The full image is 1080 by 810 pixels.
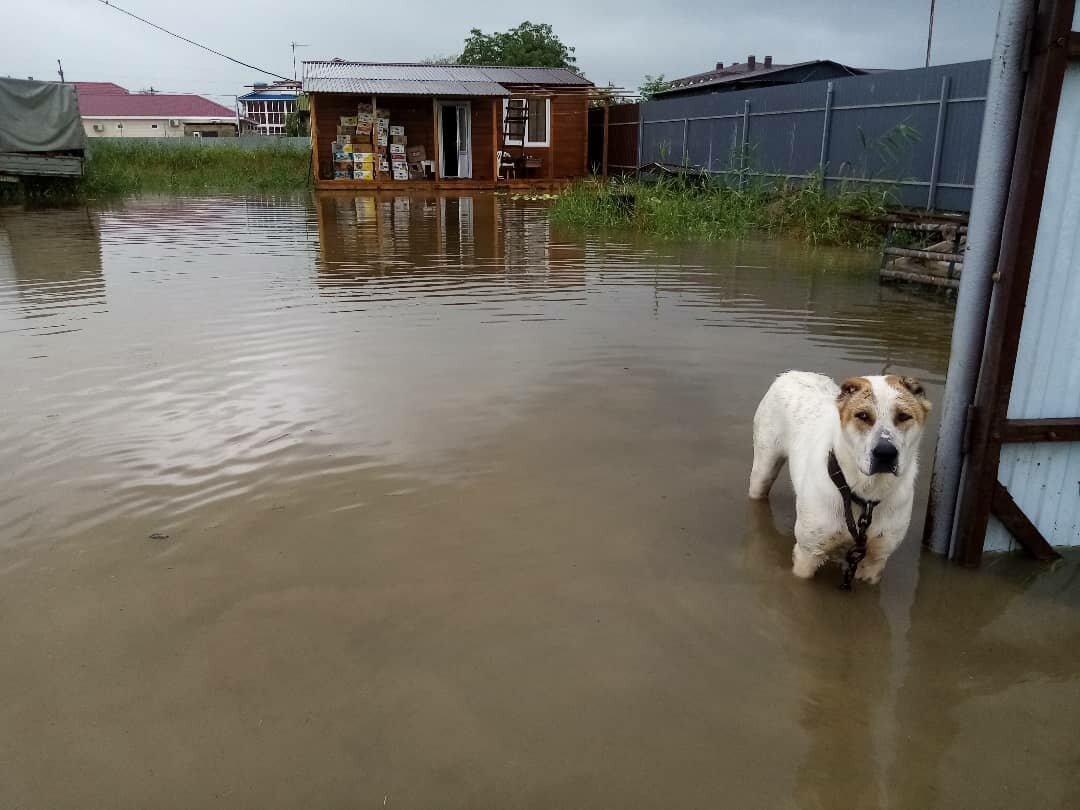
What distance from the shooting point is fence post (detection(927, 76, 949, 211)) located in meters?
13.2

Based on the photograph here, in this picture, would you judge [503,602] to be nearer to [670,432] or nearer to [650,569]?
[650,569]

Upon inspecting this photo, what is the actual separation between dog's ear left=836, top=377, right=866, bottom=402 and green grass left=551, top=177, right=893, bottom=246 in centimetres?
1097

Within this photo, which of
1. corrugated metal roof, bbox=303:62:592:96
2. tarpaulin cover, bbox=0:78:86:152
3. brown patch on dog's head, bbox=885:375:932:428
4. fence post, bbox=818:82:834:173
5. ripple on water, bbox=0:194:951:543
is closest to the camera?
brown patch on dog's head, bbox=885:375:932:428

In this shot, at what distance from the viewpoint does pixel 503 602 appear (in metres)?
3.38

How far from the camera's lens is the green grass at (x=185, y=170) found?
80.6ft

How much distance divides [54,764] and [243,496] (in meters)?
1.92

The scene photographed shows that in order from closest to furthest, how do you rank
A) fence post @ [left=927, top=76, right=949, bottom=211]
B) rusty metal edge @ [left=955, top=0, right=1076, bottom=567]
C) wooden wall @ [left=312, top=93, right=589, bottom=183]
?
rusty metal edge @ [left=955, top=0, right=1076, bottom=567]
fence post @ [left=927, top=76, right=949, bottom=211]
wooden wall @ [left=312, top=93, right=589, bottom=183]

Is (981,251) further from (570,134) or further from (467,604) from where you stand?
(570,134)

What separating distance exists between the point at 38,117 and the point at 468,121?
1353 cm

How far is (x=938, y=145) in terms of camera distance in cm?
1335

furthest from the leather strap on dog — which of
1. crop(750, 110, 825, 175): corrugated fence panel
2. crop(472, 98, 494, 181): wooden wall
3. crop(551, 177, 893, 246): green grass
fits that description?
crop(472, 98, 494, 181): wooden wall

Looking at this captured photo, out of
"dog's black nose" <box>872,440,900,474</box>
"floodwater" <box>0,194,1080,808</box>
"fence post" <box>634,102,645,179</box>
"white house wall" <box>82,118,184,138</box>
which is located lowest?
"floodwater" <box>0,194,1080,808</box>

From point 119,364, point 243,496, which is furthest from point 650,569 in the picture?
point 119,364

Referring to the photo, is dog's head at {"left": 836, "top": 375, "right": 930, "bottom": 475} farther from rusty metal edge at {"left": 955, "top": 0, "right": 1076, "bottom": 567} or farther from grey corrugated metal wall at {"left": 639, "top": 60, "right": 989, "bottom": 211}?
grey corrugated metal wall at {"left": 639, "top": 60, "right": 989, "bottom": 211}
